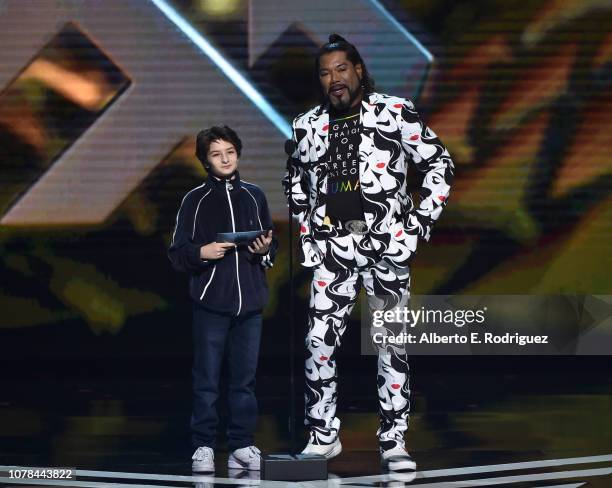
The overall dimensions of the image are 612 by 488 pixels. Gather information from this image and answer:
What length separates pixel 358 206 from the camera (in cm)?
648

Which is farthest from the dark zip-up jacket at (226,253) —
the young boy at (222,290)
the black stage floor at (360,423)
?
the black stage floor at (360,423)

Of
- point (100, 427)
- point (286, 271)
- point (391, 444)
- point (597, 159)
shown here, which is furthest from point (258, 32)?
point (391, 444)

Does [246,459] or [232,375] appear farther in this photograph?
[232,375]

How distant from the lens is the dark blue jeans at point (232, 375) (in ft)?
21.7

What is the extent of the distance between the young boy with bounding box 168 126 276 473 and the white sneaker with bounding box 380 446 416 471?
0.58m

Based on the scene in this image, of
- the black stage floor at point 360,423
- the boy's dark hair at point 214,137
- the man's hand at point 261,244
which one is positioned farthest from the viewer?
the boy's dark hair at point 214,137

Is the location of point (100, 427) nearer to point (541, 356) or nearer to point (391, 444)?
point (391, 444)

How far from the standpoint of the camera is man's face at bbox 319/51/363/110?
640 centimetres

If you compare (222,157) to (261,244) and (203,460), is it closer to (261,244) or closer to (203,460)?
(261,244)

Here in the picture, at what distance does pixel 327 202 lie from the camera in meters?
6.52

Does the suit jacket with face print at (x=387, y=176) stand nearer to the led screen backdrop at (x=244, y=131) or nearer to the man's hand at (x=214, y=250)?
the man's hand at (x=214, y=250)

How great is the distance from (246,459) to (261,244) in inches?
38.3

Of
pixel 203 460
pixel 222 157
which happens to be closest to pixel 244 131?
pixel 222 157

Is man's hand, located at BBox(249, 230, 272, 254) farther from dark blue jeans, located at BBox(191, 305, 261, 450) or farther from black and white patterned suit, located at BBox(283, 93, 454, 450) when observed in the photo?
dark blue jeans, located at BBox(191, 305, 261, 450)
